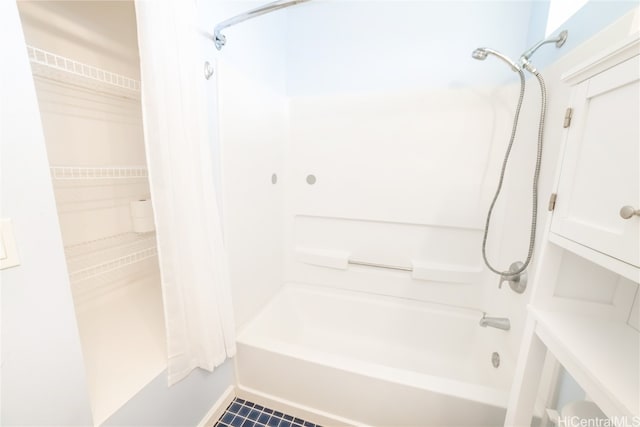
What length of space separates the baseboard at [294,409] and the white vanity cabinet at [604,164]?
4.27 ft

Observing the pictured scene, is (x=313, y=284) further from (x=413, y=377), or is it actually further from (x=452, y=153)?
(x=452, y=153)

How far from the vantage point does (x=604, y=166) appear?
0.57m

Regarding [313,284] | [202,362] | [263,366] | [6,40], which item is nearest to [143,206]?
[202,362]

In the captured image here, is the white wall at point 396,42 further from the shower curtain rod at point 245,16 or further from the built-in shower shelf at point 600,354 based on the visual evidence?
the built-in shower shelf at point 600,354

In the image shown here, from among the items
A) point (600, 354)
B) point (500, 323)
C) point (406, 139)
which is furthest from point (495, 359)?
point (406, 139)

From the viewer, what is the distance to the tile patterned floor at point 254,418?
4.50 feet

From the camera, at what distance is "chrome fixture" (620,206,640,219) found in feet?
1.61

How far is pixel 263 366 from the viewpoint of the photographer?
1413 millimetres

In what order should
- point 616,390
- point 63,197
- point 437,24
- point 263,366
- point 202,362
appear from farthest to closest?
1. point 437,24
2. point 263,366
3. point 63,197
4. point 202,362
5. point 616,390

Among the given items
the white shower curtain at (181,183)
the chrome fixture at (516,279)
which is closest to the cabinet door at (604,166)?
the chrome fixture at (516,279)

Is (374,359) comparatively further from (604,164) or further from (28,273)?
(28,273)

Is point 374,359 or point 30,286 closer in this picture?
point 30,286

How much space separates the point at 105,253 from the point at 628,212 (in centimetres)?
204

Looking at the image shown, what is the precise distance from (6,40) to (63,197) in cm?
99
